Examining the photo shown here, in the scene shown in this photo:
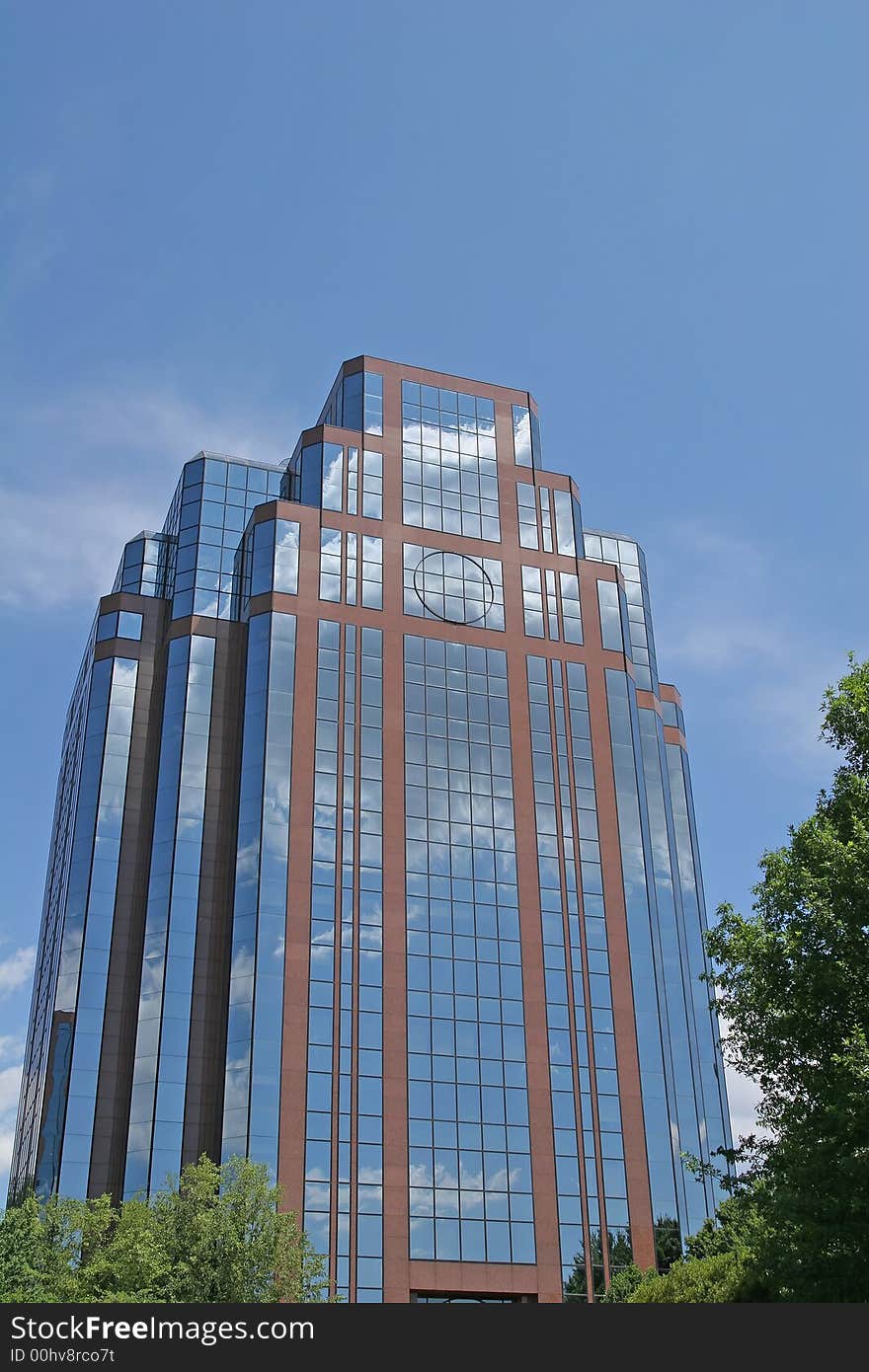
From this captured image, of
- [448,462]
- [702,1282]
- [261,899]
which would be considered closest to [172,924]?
[261,899]

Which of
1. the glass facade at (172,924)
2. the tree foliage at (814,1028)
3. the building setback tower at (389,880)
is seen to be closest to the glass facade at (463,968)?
the building setback tower at (389,880)

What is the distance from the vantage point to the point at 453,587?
7800cm

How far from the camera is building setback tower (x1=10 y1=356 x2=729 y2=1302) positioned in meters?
61.4

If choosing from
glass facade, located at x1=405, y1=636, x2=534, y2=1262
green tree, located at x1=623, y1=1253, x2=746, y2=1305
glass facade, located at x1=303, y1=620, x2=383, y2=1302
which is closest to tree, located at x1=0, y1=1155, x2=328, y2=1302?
glass facade, located at x1=303, y1=620, x2=383, y2=1302

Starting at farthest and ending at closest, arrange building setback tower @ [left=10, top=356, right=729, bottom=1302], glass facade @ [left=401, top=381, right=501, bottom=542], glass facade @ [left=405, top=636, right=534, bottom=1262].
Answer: glass facade @ [left=401, top=381, right=501, bottom=542], building setback tower @ [left=10, top=356, right=729, bottom=1302], glass facade @ [left=405, top=636, right=534, bottom=1262]

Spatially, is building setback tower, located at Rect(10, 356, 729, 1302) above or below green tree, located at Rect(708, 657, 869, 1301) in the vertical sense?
above

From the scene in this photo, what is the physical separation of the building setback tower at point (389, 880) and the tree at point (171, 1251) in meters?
11.8

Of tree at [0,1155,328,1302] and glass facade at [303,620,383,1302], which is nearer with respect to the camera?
tree at [0,1155,328,1302]

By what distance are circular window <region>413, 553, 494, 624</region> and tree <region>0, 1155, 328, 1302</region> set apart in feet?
123

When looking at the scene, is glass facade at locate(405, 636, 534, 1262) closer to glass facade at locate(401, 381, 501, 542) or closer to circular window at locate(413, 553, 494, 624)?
circular window at locate(413, 553, 494, 624)

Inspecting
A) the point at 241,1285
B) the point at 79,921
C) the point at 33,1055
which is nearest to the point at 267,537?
the point at 79,921

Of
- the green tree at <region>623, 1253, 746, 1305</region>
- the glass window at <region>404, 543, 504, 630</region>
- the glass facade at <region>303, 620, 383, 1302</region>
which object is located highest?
the glass window at <region>404, 543, 504, 630</region>

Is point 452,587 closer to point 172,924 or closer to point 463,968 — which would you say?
point 463,968

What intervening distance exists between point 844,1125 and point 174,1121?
43.1 meters
